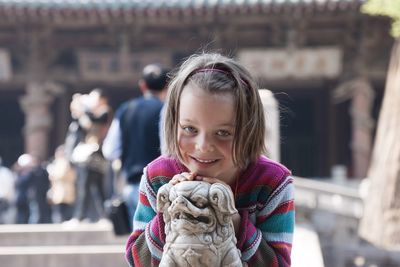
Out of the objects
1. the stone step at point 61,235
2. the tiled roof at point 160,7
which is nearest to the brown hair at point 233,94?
the stone step at point 61,235

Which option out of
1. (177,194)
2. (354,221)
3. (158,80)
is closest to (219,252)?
(177,194)

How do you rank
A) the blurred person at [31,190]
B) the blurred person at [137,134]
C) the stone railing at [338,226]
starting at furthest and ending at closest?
the blurred person at [31,190], the stone railing at [338,226], the blurred person at [137,134]

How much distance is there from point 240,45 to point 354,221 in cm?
492

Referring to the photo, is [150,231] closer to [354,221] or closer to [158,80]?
[158,80]

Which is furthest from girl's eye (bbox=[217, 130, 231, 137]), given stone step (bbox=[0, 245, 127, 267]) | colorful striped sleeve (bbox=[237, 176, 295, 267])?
stone step (bbox=[0, 245, 127, 267])

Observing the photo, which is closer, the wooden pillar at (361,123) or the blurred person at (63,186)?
the blurred person at (63,186)

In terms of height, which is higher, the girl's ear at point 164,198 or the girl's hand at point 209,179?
the girl's hand at point 209,179

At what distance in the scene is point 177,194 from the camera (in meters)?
1.73

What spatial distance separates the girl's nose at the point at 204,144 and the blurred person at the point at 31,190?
26.6ft

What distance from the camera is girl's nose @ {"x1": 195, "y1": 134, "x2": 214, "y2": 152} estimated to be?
177cm

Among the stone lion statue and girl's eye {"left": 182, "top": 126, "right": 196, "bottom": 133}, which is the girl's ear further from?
girl's eye {"left": 182, "top": 126, "right": 196, "bottom": 133}

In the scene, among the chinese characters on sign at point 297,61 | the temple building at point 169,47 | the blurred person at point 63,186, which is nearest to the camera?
the blurred person at point 63,186

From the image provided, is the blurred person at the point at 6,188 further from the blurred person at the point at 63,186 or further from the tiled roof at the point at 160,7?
the tiled roof at the point at 160,7

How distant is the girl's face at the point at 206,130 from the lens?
5.84 ft
